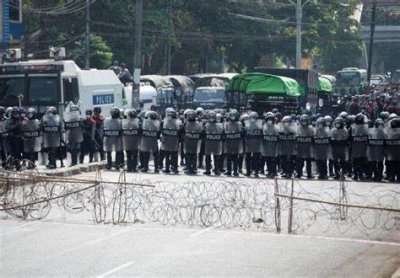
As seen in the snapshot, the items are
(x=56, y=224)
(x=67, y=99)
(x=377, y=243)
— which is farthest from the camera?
(x=67, y=99)

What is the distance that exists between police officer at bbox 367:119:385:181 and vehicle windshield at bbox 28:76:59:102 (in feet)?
32.1

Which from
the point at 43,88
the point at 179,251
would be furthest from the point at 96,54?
the point at 179,251

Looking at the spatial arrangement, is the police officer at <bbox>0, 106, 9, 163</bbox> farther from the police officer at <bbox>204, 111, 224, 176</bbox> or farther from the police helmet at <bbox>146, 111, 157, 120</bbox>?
the police officer at <bbox>204, 111, 224, 176</bbox>

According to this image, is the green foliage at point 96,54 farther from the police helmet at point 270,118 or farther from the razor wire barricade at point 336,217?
the razor wire barricade at point 336,217

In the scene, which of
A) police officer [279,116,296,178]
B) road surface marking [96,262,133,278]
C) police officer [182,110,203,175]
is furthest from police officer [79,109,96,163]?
road surface marking [96,262,133,278]

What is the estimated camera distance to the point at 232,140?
2720 centimetres

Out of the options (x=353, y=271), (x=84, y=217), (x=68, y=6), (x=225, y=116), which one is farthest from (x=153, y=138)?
(x=68, y=6)

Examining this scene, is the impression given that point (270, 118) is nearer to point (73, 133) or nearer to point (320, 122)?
point (320, 122)

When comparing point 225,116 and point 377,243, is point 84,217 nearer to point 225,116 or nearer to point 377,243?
point 377,243

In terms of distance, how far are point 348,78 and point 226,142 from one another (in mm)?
52047

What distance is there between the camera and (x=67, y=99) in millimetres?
31172

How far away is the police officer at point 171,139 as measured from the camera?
27.3m

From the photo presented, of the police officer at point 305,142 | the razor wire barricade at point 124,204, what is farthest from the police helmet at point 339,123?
the razor wire barricade at point 124,204

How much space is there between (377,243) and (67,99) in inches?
654
